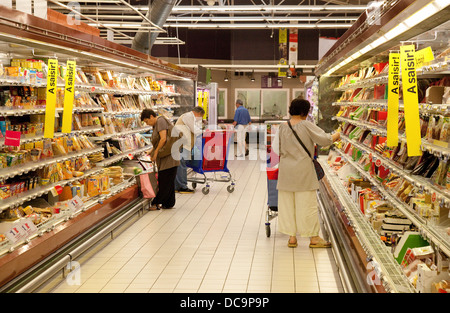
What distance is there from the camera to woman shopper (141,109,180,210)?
8273mm

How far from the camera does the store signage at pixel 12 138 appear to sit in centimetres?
502

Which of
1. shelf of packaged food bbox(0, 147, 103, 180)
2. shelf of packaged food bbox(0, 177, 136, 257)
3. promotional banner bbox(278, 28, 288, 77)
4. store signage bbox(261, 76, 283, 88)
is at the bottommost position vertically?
shelf of packaged food bbox(0, 177, 136, 257)

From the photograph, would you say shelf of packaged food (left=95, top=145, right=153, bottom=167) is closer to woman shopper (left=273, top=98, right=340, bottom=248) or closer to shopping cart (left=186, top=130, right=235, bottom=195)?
shopping cart (left=186, top=130, right=235, bottom=195)

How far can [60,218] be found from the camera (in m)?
5.84

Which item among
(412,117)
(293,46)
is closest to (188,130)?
(412,117)

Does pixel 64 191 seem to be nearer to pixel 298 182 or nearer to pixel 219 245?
pixel 219 245

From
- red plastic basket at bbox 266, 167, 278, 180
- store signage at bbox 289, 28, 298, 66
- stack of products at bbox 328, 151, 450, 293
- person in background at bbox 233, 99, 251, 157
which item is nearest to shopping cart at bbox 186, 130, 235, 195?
red plastic basket at bbox 266, 167, 278, 180

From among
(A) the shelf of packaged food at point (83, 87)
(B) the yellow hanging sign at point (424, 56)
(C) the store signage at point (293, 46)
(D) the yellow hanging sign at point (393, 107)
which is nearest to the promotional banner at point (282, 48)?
(C) the store signage at point (293, 46)

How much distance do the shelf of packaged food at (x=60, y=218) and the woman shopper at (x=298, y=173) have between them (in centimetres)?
230

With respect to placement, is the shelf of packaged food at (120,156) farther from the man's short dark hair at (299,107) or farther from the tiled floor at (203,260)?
the man's short dark hair at (299,107)

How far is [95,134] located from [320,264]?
385cm

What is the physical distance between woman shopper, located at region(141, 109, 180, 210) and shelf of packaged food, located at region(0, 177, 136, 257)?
537 millimetres

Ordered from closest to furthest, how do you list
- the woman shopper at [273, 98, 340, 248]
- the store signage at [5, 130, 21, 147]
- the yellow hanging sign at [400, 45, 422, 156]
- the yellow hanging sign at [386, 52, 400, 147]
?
the yellow hanging sign at [400, 45, 422, 156], the yellow hanging sign at [386, 52, 400, 147], the store signage at [5, 130, 21, 147], the woman shopper at [273, 98, 340, 248]

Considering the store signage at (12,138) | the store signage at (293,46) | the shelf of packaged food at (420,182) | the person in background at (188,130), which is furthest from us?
the store signage at (293,46)
